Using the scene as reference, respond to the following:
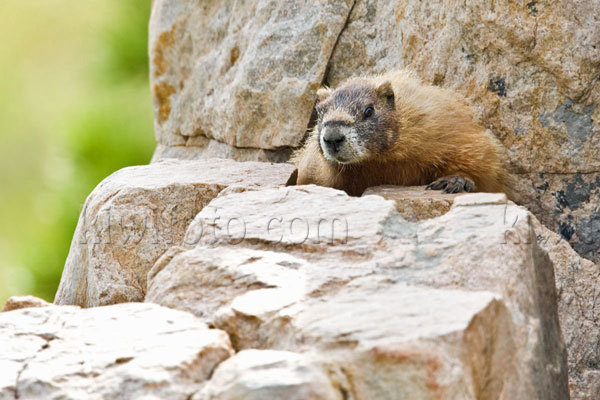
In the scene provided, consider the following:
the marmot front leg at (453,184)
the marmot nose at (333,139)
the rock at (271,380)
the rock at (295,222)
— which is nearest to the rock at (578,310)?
the marmot front leg at (453,184)

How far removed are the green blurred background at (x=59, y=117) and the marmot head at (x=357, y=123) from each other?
5836 millimetres

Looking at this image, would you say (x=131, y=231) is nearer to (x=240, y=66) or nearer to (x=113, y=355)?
(x=113, y=355)

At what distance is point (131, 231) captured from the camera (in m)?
4.38

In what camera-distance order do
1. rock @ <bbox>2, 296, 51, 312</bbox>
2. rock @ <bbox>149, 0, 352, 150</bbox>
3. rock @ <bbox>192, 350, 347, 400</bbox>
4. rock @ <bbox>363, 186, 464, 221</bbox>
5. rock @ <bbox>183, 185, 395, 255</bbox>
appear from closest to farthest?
rock @ <bbox>192, 350, 347, 400</bbox>
rock @ <bbox>183, 185, 395, 255</bbox>
rock @ <bbox>2, 296, 51, 312</bbox>
rock @ <bbox>363, 186, 464, 221</bbox>
rock @ <bbox>149, 0, 352, 150</bbox>

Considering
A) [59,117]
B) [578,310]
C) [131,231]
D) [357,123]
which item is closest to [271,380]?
[131,231]

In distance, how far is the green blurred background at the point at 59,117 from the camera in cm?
1014

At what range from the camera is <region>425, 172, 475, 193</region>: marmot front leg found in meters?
4.36

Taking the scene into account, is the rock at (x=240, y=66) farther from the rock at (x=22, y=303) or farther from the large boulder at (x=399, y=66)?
the rock at (x=22, y=303)

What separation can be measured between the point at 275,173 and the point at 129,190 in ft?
3.34

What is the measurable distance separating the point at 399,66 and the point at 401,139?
815 millimetres

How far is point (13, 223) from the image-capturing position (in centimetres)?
1248

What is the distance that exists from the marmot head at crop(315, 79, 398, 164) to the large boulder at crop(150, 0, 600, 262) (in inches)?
22.4

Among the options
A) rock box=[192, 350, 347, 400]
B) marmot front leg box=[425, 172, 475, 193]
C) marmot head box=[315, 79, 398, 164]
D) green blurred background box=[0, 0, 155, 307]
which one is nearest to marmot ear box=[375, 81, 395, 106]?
marmot head box=[315, 79, 398, 164]

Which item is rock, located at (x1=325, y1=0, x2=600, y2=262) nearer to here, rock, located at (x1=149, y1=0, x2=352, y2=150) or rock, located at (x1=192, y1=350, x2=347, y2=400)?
rock, located at (x1=149, y1=0, x2=352, y2=150)
